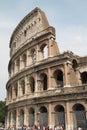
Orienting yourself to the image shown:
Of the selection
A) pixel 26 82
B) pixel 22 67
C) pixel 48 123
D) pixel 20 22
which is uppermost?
pixel 20 22

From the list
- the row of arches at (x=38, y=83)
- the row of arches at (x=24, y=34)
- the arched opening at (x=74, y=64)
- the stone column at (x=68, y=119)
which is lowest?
the stone column at (x=68, y=119)

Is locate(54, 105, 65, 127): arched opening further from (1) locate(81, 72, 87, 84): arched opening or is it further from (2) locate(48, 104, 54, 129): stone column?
(1) locate(81, 72, 87, 84): arched opening

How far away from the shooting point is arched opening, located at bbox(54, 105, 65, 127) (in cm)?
2731

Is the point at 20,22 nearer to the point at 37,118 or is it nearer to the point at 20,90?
the point at 20,90

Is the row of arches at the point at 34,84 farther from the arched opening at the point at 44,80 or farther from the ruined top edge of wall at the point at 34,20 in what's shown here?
the ruined top edge of wall at the point at 34,20

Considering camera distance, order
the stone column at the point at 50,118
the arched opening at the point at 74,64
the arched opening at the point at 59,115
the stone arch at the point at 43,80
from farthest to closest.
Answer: the stone arch at the point at 43,80 < the arched opening at the point at 74,64 < the stone column at the point at 50,118 < the arched opening at the point at 59,115

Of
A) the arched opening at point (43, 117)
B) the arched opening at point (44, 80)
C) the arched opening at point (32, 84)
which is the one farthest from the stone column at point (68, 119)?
the arched opening at point (32, 84)

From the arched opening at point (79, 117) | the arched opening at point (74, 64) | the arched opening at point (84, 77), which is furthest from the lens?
the arched opening at point (84, 77)

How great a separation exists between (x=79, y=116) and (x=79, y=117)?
0.10 m

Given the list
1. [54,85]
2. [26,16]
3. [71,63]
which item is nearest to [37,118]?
[54,85]

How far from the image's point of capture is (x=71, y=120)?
86.5 ft

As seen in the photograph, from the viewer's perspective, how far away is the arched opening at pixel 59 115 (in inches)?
1075

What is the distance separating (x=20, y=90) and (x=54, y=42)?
24.7ft

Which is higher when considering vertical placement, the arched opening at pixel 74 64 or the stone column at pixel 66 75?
the arched opening at pixel 74 64
